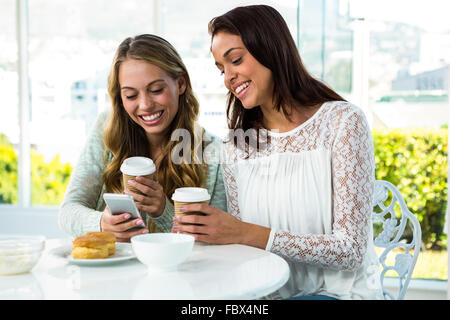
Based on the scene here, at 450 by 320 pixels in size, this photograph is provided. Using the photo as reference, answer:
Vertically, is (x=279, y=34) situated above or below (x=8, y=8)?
below

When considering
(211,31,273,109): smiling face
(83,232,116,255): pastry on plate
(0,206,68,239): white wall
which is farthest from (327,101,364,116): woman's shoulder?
(0,206,68,239): white wall

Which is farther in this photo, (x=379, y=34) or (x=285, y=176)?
(x=379, y=34)

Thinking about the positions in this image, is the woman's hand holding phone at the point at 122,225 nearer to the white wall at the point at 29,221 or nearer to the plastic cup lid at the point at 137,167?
the plastic cup lid at the point at 137,167

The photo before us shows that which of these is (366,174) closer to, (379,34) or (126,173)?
(126,173)

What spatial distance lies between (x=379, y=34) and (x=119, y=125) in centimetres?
228

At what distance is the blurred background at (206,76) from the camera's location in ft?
11.6

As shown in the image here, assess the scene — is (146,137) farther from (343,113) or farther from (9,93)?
(9,93)

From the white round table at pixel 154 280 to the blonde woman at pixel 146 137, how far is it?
1.95 ft

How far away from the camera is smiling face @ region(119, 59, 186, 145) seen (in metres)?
2.02

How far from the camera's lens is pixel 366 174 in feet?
5.40

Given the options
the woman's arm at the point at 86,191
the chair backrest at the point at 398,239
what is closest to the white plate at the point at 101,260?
the woman's arm at the point at 86,191

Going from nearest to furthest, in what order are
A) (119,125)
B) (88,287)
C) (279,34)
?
(88,287) < (279,34) < (119,125)
